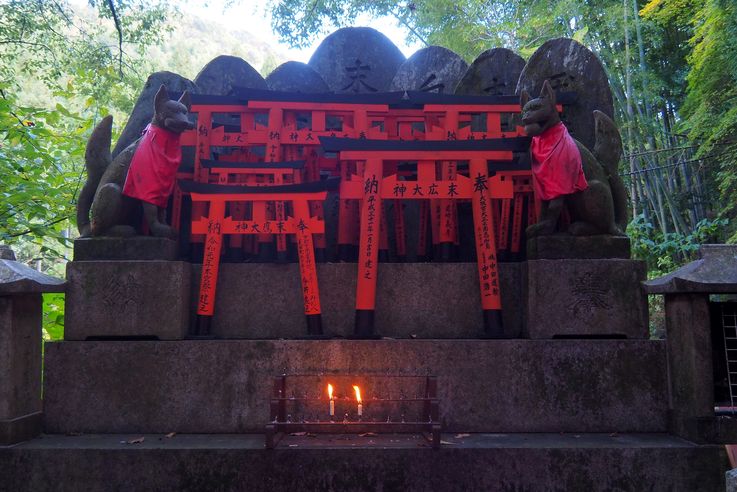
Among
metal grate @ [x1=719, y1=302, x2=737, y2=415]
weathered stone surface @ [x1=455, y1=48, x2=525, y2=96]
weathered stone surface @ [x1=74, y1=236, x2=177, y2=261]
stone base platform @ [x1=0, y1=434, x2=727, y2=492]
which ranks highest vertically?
weathered stone surface @ [x1=455, y1=48, x2=525, y2=96]

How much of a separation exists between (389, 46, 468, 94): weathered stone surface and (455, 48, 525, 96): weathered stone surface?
41cm

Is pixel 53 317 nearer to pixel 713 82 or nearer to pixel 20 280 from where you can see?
pixel 20 280

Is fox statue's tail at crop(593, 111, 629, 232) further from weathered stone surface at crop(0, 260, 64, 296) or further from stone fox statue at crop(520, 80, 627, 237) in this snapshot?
weathered stone surface at crop(0, 260, 64, 296)

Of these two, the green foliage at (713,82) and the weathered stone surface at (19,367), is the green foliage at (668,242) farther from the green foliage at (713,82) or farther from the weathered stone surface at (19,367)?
the weathered stone surface at (19,367)

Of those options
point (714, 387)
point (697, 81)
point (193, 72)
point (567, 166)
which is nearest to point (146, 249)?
point (567, 166)

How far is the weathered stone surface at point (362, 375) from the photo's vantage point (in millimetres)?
4465

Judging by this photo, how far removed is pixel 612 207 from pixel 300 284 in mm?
2942

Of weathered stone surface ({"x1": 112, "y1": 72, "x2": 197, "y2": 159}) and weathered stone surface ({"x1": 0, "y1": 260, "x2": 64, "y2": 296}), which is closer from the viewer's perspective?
weathered stone surface ({"x1": 0, "y1": 260, "x2": 64, "y2": 296})

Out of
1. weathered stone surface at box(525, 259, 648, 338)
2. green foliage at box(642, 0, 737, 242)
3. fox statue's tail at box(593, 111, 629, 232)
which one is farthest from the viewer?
green foliage at box(642, 0, 737, 242)

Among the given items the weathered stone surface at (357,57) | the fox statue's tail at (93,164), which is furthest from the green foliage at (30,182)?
the weathered stone surface at (357,57)

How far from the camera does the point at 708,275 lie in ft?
13.8

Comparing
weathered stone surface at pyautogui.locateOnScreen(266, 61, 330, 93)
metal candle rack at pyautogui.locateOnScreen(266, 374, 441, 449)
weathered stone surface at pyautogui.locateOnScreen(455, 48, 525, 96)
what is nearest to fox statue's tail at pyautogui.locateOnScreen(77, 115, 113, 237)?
weathered stone surface at pyautogui.locateOnScreen(266, 61, 330, 93)

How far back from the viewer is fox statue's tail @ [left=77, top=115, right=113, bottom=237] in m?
5.25

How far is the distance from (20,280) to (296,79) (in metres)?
4.16
